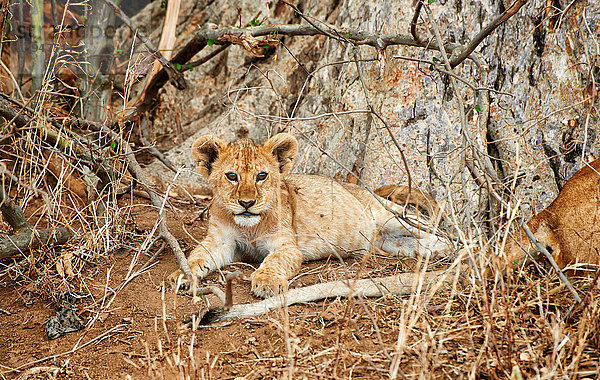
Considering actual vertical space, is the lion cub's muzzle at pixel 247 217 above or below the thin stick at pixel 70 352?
above

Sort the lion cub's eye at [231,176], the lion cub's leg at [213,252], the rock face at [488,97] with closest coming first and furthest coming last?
the lion cub's leg at [213,252] < the lion cub's eye at [231,176] < the rock face at [488,97]

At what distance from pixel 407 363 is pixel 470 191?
2.43 m

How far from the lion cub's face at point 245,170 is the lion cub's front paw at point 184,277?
42cm

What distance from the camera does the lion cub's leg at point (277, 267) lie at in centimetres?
375

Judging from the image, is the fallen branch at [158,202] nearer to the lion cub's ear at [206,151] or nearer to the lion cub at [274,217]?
the lion cub at [274,217]

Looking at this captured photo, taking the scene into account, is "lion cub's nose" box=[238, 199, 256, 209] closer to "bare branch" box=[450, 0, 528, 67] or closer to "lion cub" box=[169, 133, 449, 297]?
"lion cub" box=[169, 133, 449, 297]

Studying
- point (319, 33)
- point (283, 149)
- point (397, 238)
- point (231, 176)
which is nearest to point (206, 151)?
point (231, 176)

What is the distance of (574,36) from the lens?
15.6 ft

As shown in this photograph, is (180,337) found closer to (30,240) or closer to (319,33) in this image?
(30,240)

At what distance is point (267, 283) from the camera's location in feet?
12.4

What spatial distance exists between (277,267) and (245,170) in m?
0.78

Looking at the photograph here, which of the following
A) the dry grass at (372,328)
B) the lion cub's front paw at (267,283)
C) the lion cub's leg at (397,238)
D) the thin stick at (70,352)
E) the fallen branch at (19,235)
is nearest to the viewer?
the dry grass at (372,328)

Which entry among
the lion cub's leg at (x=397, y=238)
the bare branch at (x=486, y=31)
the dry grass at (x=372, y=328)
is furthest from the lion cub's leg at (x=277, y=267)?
the bare branch at (x=486, y=31)

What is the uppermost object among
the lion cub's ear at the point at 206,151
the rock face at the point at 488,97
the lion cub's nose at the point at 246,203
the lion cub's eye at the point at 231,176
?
the rock face at the point at 488,97
